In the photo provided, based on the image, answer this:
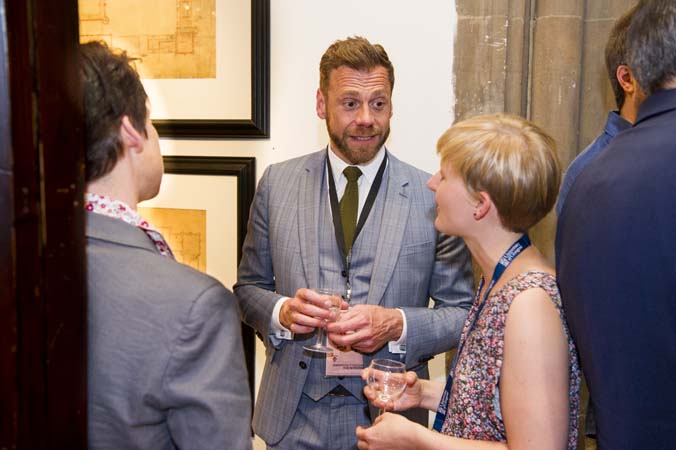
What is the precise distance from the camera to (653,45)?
4.53 feet

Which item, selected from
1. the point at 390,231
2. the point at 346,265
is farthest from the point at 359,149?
the point at 346,265

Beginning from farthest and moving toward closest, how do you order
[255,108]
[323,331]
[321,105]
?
1. [255,108]
2. [321,105]
3. [323,331]

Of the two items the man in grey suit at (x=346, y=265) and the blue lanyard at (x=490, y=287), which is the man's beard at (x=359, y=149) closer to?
the man in grey suit at (x=346, y=265)

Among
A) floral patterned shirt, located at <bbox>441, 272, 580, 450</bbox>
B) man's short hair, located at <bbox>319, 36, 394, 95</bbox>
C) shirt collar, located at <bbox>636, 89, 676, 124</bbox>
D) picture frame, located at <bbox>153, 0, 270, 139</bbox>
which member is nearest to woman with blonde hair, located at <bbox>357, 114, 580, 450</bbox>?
floral patterned shirt, located at <bbox>441, 272, 580, 450</bbox>

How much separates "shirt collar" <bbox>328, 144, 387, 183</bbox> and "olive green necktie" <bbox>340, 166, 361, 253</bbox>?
0.07ft

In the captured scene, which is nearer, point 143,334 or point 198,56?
point 143,334

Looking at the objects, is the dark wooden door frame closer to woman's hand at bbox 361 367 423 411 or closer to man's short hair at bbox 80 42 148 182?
man's short hair at bbox 80 42 148 182

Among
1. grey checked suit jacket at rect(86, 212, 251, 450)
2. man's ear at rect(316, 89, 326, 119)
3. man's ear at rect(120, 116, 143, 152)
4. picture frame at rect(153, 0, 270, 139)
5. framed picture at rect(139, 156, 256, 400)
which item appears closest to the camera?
grey checked suit jacket at rect(86, 212, 251, 450)

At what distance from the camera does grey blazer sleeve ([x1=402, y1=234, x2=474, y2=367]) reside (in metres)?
2.05

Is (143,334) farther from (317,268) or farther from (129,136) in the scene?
(317,268)

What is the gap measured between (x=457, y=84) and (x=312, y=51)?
26.3 inches

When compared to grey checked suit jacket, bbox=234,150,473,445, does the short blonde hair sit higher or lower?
higher

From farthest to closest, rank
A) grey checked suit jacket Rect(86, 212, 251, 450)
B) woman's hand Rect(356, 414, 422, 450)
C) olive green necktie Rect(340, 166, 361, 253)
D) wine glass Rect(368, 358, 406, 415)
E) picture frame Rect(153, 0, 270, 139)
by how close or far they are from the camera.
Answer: picture frame Rect(153, 0, 270, 139)
olive green necktie Rect(340, 166, 361, 253)
wine glass Rect(368, 358, 406, 415)
woman's hand Rect(356, 414, 422, 450)
grey checked suit jacket Rect(86, 212, 251, 450)

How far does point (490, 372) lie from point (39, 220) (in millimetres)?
1018
